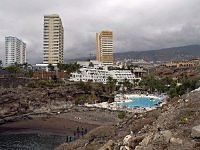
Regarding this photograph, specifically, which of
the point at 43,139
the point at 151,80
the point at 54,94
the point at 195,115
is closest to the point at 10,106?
the point at 54,94

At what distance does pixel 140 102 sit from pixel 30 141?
56.3m

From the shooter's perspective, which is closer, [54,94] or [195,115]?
[195,115]

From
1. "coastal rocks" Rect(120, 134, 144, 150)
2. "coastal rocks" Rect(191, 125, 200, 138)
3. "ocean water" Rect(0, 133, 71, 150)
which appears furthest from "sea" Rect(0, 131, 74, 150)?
"coastal rocks" Rect(191, 125, 200, 138)

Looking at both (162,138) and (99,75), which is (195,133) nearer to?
(162,138)

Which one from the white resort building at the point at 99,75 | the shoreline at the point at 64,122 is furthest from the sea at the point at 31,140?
the white resort building at the point at 99,75

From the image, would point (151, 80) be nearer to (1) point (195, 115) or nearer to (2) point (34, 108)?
(2) point (34, 108)

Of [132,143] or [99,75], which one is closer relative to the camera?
[132,143]

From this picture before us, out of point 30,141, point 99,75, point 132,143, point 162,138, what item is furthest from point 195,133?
point 99,75

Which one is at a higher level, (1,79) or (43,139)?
(1,79)

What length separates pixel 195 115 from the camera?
87.7 ft

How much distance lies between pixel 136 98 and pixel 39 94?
3361 centimetres

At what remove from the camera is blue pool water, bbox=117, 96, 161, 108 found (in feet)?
401

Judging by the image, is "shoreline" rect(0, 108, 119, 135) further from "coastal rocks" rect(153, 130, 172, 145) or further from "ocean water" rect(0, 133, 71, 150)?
"coastal rocks" rect(153, 130, 172, 145)

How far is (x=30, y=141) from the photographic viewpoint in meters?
79.6
